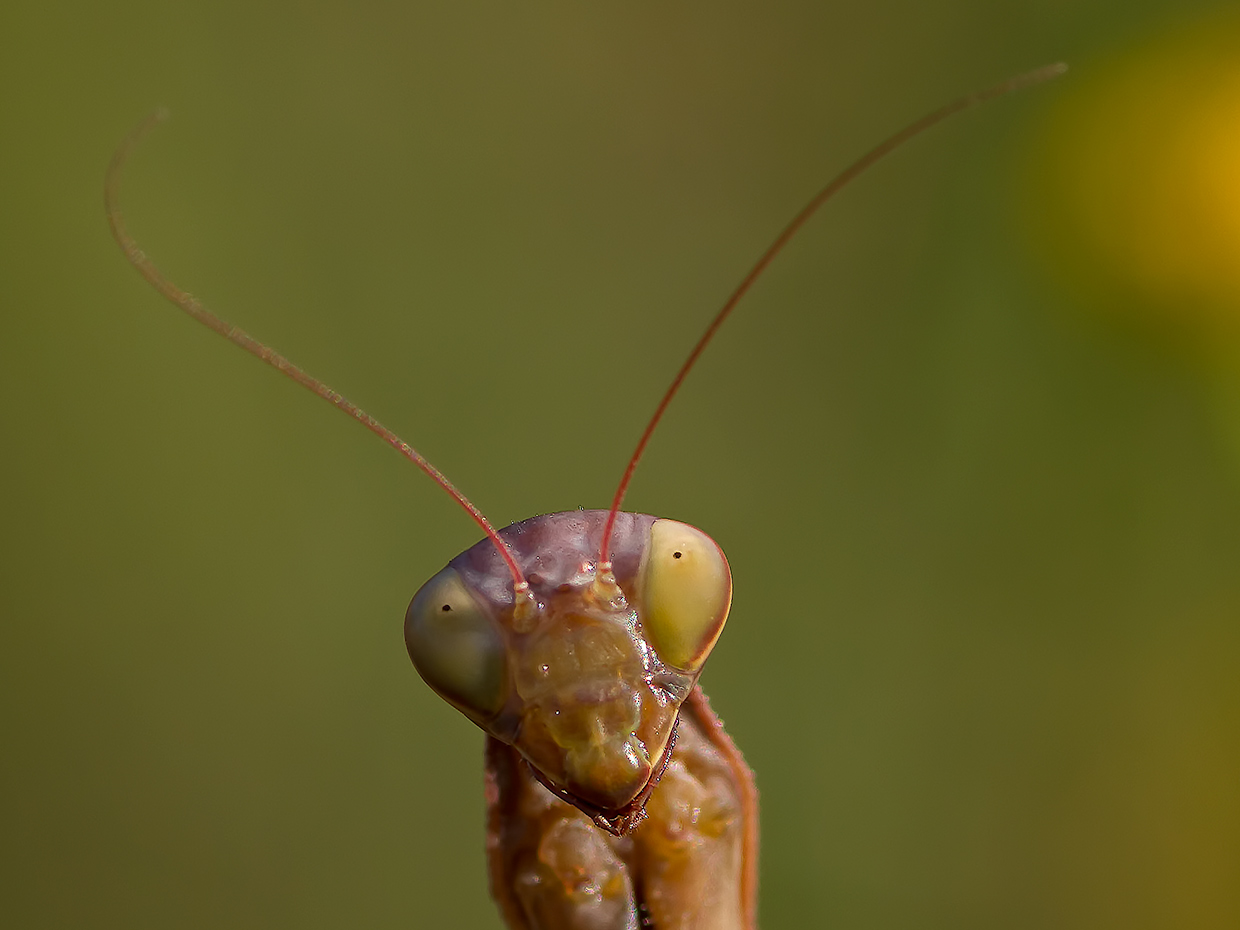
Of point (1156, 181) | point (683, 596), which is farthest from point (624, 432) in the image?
point (683, 596)

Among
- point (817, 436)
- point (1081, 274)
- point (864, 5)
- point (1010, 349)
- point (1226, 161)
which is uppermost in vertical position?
point (864, 5)

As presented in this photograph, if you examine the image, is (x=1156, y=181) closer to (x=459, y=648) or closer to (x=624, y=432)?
(x=624, y=432)

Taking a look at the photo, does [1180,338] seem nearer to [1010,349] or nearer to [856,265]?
[1010,349]

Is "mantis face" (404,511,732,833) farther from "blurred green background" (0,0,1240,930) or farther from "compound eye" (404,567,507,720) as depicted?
"blurred green background" (0,0,1240,930)

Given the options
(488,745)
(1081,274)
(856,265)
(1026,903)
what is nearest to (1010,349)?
(1081,274)

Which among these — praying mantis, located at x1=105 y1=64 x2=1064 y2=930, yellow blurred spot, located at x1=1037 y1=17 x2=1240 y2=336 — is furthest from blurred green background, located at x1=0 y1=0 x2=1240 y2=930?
praying mantis, located at x1=105 y1=64 x2=1064 y2=930

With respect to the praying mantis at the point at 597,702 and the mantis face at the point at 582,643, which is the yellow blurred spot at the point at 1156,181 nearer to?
the praying mantis at the point at 597,702

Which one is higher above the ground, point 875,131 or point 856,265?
point 875,131
